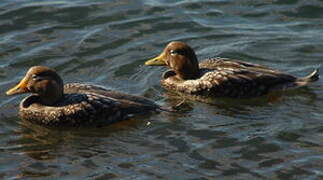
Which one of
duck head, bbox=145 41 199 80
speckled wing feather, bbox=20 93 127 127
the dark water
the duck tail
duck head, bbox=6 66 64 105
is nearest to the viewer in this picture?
the dark water

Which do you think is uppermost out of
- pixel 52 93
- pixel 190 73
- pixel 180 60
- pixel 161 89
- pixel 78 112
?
pixel 180 60

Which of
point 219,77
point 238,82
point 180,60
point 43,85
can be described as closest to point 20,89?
point 43,85

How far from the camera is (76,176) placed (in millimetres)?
10555

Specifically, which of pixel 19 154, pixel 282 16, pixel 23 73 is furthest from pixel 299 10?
pixel 19 154

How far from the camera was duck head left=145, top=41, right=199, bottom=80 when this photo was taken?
522 inches

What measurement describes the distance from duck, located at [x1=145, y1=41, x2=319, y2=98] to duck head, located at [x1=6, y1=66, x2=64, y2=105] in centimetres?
187

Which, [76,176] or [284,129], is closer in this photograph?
[76,176]

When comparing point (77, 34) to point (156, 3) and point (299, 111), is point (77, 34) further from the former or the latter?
point (299, 111)

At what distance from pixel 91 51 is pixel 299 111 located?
419 cm

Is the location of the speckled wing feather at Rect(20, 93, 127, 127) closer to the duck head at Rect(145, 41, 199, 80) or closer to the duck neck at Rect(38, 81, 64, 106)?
the duck neck at Rect(38, 81, 64, 106)

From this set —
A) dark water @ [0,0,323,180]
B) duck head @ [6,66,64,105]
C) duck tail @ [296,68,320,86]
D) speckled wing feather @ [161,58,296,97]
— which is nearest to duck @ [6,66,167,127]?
duck head @ [6,66,64,105]

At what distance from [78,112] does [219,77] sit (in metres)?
2.36

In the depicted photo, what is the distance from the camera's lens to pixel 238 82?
12.9m

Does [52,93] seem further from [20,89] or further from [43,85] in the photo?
[20,89]
